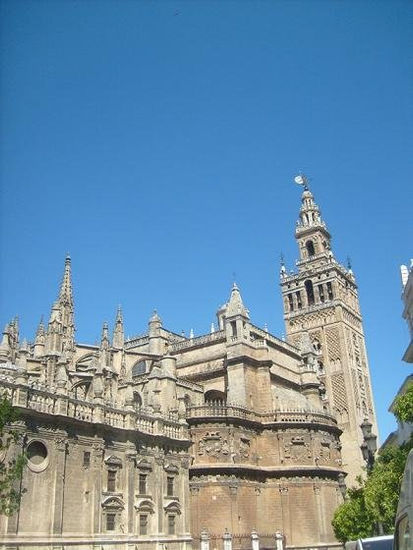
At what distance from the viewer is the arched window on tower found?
6556cm

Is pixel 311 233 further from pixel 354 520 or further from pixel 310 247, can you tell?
pixel 354 520

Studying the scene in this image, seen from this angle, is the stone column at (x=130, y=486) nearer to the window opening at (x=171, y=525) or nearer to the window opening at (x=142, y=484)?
the window opening at (x=142, y=484)

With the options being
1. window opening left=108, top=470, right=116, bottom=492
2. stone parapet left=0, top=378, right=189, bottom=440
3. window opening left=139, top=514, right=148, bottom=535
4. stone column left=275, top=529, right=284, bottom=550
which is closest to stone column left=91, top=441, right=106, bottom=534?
window opening left=108, top=470, right=116, bottom=492

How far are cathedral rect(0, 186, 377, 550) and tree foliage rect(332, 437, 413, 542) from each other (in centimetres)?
450

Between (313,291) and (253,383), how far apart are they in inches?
1012

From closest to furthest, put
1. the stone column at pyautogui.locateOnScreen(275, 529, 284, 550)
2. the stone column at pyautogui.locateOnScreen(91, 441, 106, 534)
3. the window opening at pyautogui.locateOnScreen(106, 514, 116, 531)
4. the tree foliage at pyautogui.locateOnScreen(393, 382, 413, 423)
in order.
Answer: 1. the tree foliage at pyautogui.locateOnScreen(393, 382, 413, 423)
2. the stone column at pyautogui.locateOnScreen(91, 441, 106, 534)
3. the window opening at pyautogui.locateOnScreen(106, 514, 116, 531)
4. the stone column at pyautogui.locateOnScreen(275, 529, 284, 550)

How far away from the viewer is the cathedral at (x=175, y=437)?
25.3 meters

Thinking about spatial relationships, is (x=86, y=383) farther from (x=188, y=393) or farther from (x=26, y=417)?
(x=26, y=417)

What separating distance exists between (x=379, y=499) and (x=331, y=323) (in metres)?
40.1

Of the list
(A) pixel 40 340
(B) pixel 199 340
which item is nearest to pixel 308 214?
(B) pixel 199 340

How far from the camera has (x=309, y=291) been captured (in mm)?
66375

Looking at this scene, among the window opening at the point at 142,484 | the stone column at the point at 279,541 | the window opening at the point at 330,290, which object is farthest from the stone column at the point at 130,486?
the window opening at the point at 330,290

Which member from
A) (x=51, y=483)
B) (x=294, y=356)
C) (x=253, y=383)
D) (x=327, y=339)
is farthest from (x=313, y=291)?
(x=51, y=483)

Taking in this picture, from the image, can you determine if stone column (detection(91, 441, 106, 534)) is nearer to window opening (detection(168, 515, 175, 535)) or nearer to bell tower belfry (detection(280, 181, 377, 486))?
window opening (detection(168, 515, 175, 535))
